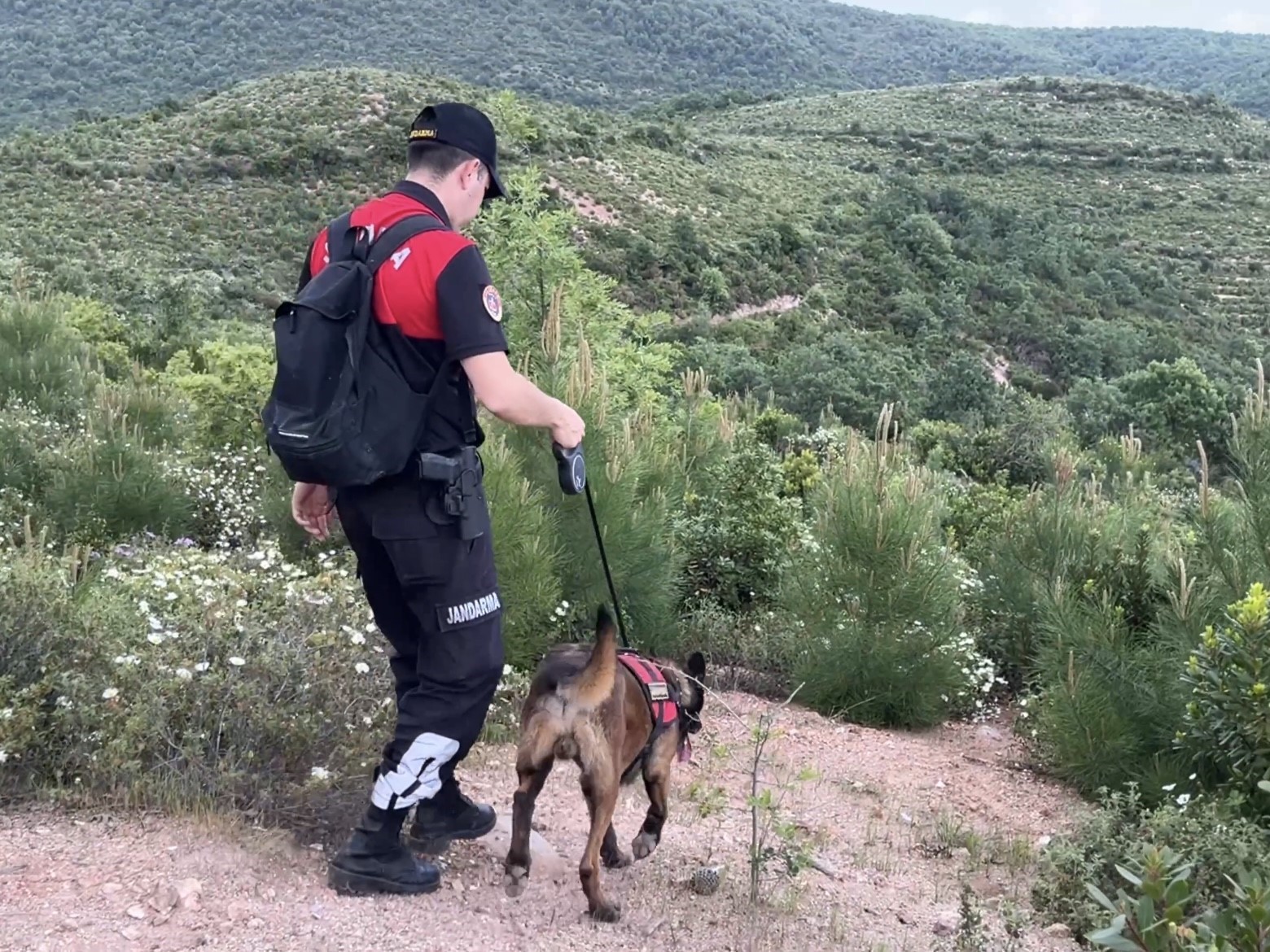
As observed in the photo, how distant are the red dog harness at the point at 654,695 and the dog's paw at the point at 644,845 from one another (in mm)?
268

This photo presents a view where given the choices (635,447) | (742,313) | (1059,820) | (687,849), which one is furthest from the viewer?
(742,313)

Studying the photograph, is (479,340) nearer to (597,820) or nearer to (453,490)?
(453,490)

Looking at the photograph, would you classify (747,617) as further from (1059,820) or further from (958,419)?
(958,419)

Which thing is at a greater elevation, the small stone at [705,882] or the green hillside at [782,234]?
the small stone at [705,882]

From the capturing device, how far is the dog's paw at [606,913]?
10.6 ft

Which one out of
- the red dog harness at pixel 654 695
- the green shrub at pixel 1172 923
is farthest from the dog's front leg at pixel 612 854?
the green shrub at pixel 1172 923

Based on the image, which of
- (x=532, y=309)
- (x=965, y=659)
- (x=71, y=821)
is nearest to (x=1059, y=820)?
(x=965, y=659)

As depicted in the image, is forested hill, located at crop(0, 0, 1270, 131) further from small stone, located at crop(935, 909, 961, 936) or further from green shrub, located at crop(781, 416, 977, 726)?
small stone, located at crop(935, 909, 961, 936)

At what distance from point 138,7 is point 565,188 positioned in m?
45.5

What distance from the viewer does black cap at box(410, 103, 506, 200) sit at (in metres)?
3.05

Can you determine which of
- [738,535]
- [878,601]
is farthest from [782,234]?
[878,601]

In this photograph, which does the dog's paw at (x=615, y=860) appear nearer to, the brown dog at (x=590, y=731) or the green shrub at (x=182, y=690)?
the brown dog at (x=590, y=731)

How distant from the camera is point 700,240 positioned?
38.1 m

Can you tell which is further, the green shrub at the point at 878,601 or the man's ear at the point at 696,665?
the green shrub at the point at 878,601
